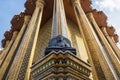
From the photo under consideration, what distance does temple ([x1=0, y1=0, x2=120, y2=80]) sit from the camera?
7.43 ft

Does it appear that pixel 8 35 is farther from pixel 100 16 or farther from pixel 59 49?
pixel 59 49

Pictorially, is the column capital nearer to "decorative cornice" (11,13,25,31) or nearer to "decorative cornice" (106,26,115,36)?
"decorative cornice" (11,13,25,31)

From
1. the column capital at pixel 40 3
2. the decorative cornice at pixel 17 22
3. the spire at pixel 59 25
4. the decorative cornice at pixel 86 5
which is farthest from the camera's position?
the decorative cornice at pixel 17 22

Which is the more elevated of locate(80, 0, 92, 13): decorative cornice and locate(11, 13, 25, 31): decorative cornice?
locate(80, 0, 92, 13): decorative cornice

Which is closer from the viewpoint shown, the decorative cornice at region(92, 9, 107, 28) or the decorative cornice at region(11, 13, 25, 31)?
the decorative cornice at region(92, 9, 107, 28)

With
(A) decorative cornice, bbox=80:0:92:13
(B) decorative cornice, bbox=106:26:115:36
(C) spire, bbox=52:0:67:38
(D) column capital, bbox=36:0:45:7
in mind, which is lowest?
(C) spire, bbox=52:0:67:38

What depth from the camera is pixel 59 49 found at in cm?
238

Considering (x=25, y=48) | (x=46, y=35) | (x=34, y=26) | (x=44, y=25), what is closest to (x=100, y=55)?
(x=25, y=48)

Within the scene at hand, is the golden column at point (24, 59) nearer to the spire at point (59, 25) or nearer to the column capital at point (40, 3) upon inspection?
the spire at point (59, 25)

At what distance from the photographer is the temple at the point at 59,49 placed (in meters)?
2.26

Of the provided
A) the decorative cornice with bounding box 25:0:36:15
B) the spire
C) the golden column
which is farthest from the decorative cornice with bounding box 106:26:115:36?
the spire

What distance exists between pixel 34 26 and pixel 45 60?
201 inches

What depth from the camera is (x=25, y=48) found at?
232 inches

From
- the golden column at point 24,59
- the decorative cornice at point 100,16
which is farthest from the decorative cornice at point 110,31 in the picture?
the golden column at point 24,59
